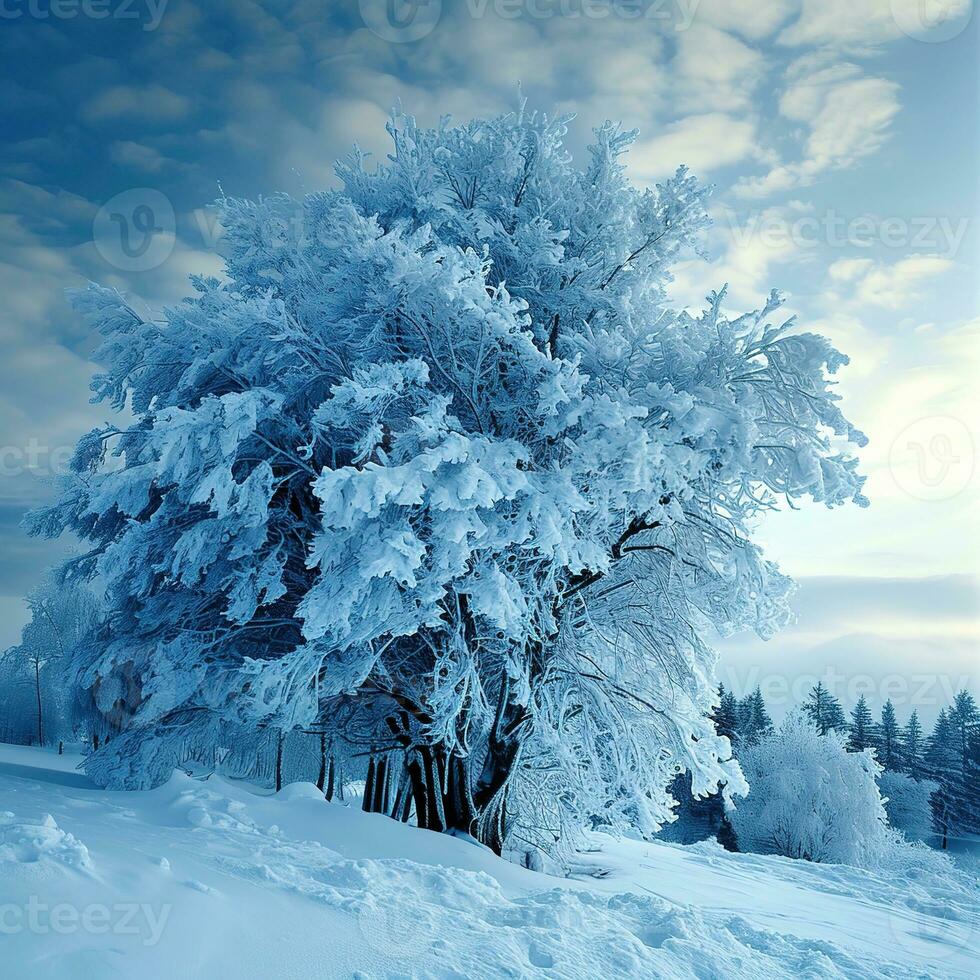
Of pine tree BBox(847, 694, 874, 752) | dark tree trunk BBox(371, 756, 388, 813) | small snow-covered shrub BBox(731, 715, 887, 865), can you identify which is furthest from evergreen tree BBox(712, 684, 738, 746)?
dark tree trunk BBox(371, 756, 388, 813)

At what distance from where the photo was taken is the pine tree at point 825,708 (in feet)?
144

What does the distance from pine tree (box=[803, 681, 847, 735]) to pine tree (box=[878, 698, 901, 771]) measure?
2.15 m

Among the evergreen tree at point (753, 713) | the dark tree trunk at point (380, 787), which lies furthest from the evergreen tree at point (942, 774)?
the dark tree trunk at point (380, 787)

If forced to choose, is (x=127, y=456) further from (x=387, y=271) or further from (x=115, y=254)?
(x=387, y=271)

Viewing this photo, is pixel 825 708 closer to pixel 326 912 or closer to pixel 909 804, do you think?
pixel 909 804

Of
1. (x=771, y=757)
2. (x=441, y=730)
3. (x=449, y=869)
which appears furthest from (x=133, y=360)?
(x=771, y=757)

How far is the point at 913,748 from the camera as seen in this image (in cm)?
4109

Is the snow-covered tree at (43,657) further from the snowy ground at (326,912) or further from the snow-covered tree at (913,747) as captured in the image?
the snow-covered tree at (913,747)

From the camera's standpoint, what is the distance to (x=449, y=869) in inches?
204

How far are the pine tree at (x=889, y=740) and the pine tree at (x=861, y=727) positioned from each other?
60 centimetres

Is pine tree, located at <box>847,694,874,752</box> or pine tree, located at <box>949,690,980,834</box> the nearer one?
pine tree, located at <box>949,690,980,834</box>

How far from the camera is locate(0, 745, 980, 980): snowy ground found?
9.96ft

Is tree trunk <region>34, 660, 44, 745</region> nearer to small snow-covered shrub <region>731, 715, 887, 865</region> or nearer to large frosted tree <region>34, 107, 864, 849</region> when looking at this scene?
large frosted tree <region>34, 107, 864, 849</region>

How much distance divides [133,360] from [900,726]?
1880 inches
